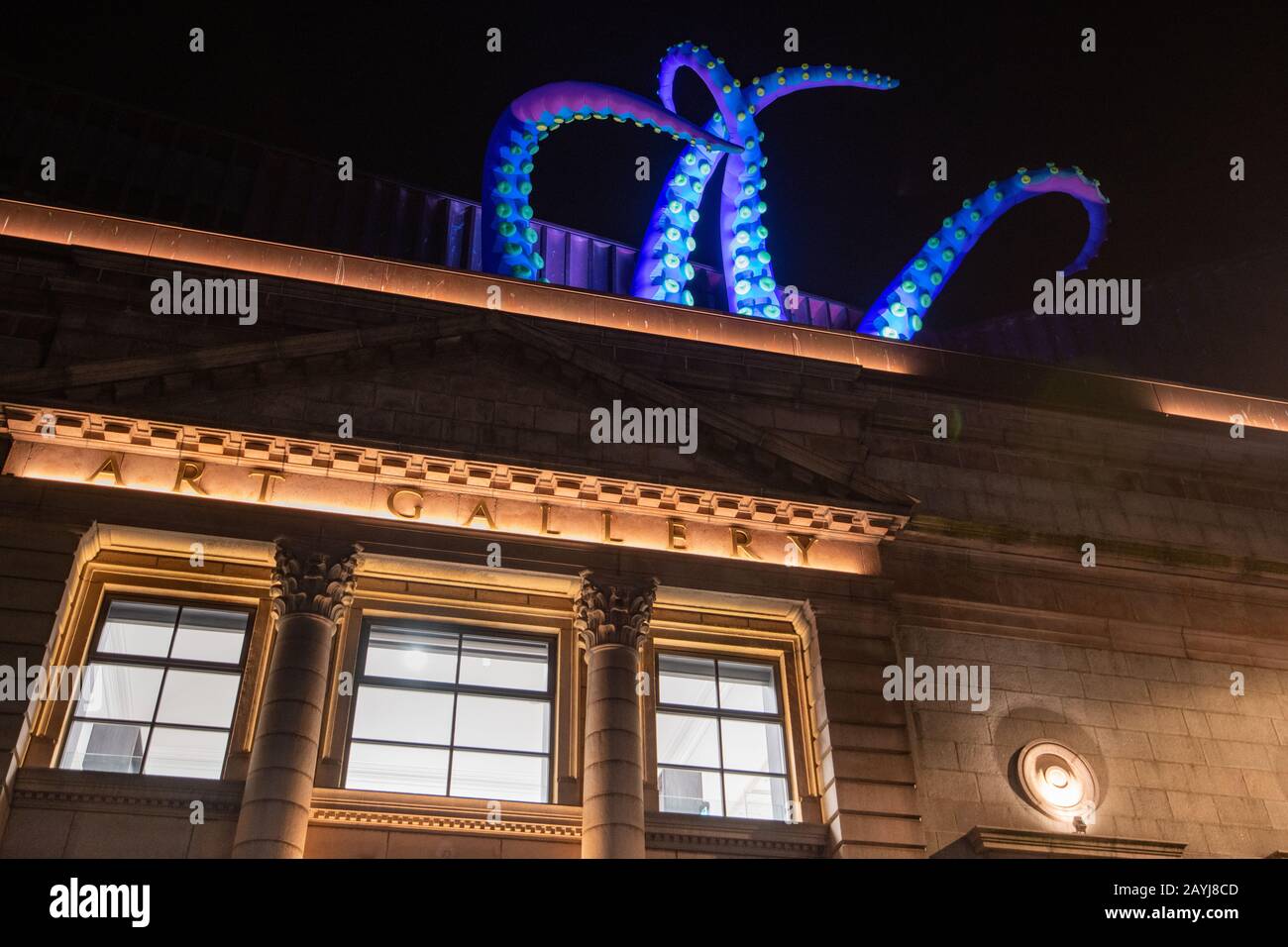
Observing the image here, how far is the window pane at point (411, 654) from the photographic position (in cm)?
1802

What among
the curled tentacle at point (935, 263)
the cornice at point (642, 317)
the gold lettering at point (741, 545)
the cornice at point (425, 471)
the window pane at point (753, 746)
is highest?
the curled tentacle at point (935, 263)

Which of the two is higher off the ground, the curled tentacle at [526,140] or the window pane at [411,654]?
the curled tentacle at [526,140]

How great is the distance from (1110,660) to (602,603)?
30.7 ft

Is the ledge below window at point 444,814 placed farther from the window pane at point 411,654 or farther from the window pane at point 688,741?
the window pane at point 411,654

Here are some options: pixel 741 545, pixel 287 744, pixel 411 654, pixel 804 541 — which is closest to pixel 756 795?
pixel 741 545

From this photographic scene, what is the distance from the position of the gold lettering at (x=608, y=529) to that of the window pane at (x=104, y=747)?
299 inches

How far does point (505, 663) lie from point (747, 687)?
13.3 feet

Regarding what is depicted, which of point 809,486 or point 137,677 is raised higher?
point 809,486

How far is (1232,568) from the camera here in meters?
22.7

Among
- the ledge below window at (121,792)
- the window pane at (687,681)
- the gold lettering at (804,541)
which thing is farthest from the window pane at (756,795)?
the ledge below window at (121,792)

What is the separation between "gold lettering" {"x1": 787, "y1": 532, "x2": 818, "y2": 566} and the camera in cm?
2032
